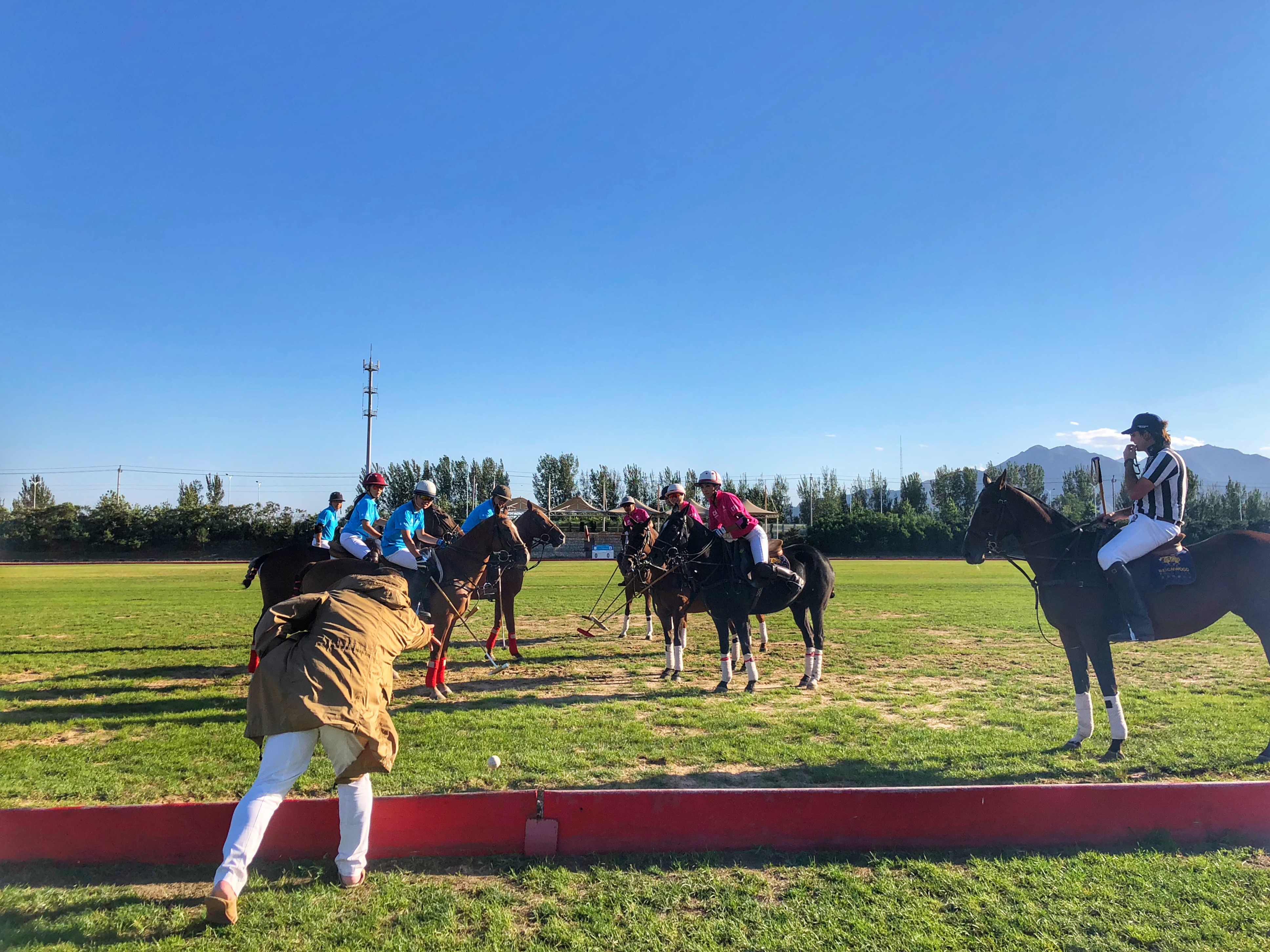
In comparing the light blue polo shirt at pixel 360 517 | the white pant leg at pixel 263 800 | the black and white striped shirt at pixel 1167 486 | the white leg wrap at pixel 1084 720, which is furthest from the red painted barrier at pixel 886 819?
Result: the light blue polo shirt at pixel 360 517

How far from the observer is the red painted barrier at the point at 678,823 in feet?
13.4

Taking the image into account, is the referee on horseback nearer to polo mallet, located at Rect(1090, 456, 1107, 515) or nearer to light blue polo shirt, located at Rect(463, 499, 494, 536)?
polo mallet, located at Rect(1090, 456, 1107, 515)

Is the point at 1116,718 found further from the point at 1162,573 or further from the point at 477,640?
the point at 477,640

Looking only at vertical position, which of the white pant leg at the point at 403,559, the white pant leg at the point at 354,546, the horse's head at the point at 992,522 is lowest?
the white pant leg at the point at 403,559

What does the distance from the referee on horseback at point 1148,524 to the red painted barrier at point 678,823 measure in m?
1.96

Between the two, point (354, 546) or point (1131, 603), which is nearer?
point (1131, 603)

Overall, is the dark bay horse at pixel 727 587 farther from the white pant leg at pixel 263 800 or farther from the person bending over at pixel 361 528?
the white pant leg at pixel 263 800

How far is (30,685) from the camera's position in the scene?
9156 millimetres

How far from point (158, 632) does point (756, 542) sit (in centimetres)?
1230

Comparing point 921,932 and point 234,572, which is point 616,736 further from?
point 234,572

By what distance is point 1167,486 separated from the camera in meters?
6.21

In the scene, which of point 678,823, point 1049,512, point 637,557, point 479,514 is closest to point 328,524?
point 479,514

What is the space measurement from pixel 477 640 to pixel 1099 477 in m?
8.19

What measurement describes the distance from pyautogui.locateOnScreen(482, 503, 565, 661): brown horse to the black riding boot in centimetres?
671
